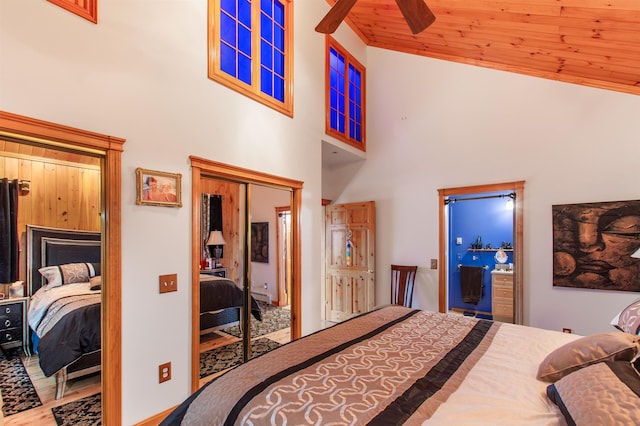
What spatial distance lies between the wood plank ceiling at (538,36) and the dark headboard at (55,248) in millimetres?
3710

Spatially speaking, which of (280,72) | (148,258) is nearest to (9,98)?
(148,258)

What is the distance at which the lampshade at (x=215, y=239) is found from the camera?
106 inches

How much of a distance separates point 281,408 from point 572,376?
113cm

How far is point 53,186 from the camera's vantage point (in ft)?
6.18

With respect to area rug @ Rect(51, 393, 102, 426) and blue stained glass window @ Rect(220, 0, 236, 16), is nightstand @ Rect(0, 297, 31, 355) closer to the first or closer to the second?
area rug @ Rect(51, 393, 102, 426)

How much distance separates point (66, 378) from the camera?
199 centimetres

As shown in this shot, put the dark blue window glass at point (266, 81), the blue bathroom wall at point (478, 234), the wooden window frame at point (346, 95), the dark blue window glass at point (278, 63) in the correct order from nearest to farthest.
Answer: the dark blue window glass at point (266, 81), the dark blue window glass at point (278, 63), the wooden window frame at point (346, 95), the blue bathroom wall at point (478, 234)

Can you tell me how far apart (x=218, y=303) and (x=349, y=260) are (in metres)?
2.44

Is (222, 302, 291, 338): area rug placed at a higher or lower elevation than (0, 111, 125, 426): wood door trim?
lower

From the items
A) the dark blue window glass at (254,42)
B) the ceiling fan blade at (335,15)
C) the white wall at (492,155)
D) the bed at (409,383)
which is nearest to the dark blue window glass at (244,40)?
the dark blue window glass at (254,42)

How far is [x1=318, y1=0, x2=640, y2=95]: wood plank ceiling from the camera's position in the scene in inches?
97.7

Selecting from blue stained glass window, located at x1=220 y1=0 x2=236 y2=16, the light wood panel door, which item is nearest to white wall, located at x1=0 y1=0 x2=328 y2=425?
blue stained glass window, located at x1=220 y1=0 x2=236 y2=16

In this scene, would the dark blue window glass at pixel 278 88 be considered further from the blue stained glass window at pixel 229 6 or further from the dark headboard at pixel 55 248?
the dark headboard at pixel 55 248

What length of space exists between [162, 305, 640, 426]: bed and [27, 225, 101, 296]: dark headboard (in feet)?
3.94
